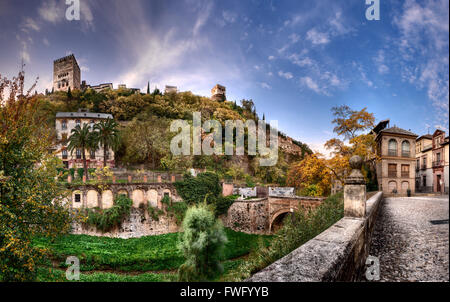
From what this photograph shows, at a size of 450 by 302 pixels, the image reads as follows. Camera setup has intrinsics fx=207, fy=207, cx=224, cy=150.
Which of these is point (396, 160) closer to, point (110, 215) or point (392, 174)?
point (392, 174)

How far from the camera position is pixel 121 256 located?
49.1 ft

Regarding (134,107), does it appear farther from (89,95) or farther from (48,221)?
(48,221)

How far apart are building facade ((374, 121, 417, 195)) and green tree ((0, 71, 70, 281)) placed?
66.1 ft

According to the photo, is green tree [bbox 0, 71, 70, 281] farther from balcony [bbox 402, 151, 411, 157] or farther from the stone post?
balcony [bbox 402, 151, 411, 157]

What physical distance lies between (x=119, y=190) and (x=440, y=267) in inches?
850

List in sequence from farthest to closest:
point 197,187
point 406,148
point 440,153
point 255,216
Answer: point 255,216
point 197,187
point 406,148
point 440,153

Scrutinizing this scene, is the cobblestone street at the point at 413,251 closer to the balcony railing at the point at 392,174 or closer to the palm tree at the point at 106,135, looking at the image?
the balcony railing at the point at 392,174

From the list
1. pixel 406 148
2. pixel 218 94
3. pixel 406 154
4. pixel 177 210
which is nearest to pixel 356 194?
pixel 406 148

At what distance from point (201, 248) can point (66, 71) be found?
8820 mm

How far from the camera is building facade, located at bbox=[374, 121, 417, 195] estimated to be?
16.4 metres

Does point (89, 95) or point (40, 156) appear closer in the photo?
point (40, 156)

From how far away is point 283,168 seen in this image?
27812 mm

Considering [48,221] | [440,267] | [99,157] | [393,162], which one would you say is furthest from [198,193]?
[440,267]
